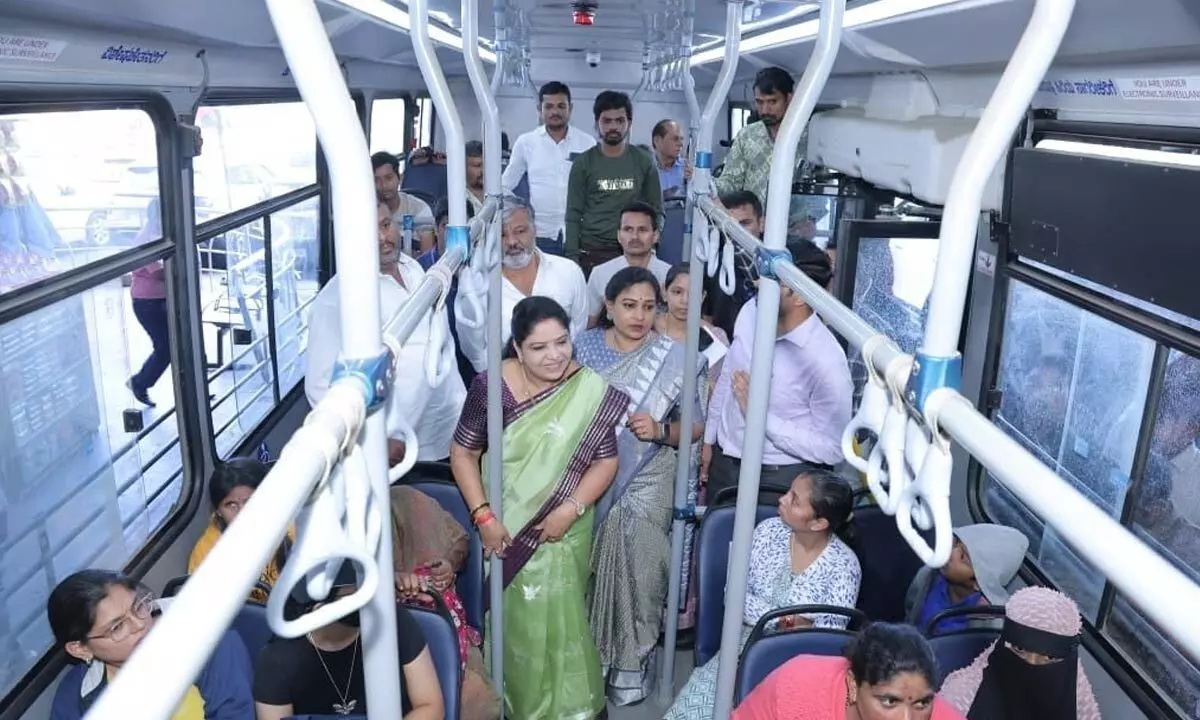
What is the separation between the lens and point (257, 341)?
504 cm

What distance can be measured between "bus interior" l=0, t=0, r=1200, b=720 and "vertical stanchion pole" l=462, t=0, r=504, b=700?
0.49 metres

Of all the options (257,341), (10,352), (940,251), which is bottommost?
(257,341)

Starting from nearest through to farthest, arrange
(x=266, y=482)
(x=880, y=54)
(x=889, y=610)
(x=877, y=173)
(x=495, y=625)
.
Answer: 1. (x=266, y=482)
2. (x=495, y=625)
3. (x=889, y=610)
4. (x=880, y=54)
5. (x=877, y=173)

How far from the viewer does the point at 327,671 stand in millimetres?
2256

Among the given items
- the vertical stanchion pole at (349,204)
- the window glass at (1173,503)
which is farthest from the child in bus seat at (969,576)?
the vertical stanchion pole at (349,204)

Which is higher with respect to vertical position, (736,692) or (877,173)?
(877,173)

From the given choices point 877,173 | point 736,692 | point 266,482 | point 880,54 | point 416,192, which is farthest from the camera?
point 416,192

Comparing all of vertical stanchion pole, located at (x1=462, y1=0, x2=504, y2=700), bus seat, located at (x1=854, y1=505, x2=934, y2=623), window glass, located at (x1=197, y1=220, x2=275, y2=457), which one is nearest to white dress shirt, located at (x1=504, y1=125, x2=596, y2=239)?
window glass, located at (x1=197, y1=220, x2=275, y2=457)

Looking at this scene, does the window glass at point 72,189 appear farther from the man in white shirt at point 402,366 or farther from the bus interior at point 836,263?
the man in white shirt at point 402,366

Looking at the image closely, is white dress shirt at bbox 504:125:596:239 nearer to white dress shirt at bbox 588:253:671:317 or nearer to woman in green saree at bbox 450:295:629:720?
white dress shirt at bbox 588:253:671:317

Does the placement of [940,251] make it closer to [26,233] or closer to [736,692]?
[736,692]

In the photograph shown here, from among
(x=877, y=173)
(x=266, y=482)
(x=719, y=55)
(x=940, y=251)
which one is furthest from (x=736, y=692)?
(x=719, y=55)

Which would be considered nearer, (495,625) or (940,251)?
(940,251)

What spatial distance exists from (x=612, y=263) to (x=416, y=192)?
3.35 meters
